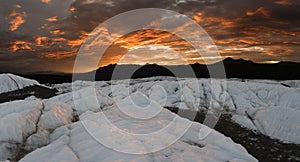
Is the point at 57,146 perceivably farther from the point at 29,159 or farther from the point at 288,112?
the point at 288,112

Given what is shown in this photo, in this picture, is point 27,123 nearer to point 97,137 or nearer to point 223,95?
point 97,137

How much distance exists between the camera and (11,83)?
35625 mm

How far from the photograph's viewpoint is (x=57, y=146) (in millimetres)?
8680

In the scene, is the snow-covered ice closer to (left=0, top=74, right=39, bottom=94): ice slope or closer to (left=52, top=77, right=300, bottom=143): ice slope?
(left=52, top=77, right=300, bottom=143): ice slope

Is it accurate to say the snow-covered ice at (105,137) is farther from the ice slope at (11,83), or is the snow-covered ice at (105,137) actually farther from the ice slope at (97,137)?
the ice slope at (11,83)

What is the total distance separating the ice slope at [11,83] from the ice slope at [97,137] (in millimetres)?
26261

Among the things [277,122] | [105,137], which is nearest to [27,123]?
[105,137]

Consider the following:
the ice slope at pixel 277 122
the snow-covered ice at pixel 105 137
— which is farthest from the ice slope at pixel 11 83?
the ice slope at pixel 277 122

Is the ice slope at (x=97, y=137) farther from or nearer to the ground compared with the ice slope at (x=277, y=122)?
farther from the ground

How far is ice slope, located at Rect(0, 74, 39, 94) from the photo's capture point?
113ft

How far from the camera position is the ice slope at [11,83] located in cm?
3434

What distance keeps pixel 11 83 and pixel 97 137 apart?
3279cm

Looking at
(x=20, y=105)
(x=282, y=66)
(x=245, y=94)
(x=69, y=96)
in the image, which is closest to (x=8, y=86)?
(x=69, y=96)

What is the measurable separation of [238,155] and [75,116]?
27.9ft
